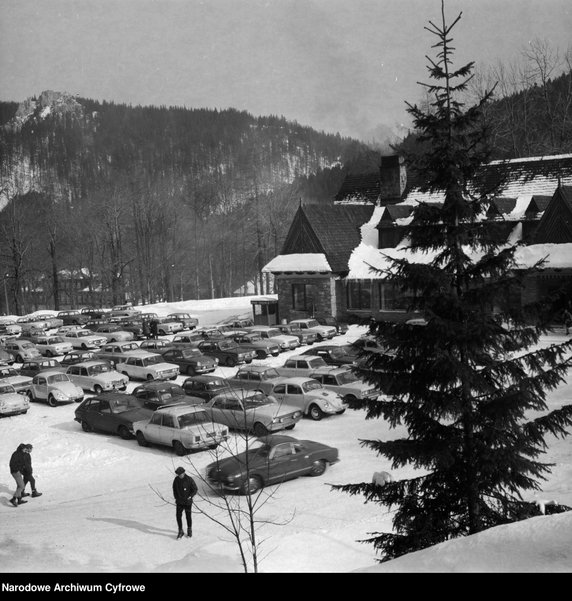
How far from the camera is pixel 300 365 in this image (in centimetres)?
2781

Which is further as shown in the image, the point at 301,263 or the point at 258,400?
the point at 301,263

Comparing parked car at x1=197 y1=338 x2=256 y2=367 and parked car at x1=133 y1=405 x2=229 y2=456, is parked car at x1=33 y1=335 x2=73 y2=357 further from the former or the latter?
parked car at x1=133 y1=405 x2=229 y2=456

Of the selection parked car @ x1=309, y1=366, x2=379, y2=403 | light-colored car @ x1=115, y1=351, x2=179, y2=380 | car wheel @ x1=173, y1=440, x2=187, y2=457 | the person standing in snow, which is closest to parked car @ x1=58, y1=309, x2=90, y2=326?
light-colored car @ x1=115, y1=351, x2=179, y2=380

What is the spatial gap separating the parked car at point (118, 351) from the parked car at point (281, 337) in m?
7.21

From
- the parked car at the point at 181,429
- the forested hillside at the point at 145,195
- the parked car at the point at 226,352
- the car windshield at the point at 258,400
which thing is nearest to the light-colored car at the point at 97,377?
the parked car at the point at 226,352

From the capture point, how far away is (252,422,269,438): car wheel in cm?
2055

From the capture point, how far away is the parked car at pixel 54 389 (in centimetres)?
2658

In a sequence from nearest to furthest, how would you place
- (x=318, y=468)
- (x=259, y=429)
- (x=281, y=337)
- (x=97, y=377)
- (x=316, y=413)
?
(x=318, y=468) → (x=259, y=429) → (x=316, y=413) → (x=97, y=377) → (x=281, y=337)

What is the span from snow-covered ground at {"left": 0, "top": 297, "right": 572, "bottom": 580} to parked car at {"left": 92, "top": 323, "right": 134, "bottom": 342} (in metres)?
20.5

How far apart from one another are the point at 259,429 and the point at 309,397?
2.88 meters

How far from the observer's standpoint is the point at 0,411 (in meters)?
24.2

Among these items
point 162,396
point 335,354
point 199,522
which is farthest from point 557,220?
point 199,522

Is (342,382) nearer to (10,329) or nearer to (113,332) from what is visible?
(113,332)

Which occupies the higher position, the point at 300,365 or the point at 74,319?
the point at 74,319
